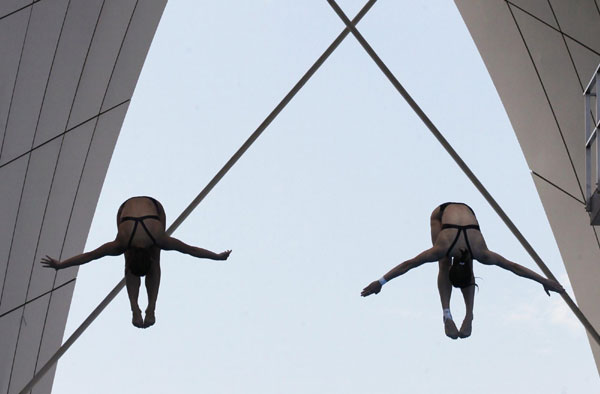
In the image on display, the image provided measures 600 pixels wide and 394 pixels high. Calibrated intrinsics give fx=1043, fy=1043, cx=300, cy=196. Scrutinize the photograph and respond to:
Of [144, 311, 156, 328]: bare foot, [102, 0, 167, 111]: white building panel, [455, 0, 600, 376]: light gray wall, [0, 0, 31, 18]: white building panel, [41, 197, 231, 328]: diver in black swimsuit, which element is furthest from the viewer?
[102, 0, 167, 111]: white building panel

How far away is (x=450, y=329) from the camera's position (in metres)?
12.4

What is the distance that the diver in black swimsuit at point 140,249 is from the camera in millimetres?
12633

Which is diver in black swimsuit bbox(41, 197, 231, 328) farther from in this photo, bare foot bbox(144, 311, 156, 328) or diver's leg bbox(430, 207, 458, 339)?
diver's leg bbox(430, 207, 458, 339)

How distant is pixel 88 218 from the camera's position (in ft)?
62.5

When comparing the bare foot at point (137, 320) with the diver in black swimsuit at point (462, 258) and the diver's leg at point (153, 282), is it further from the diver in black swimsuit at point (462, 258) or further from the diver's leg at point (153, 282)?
the diver in black swimsuit at point (462, 258)

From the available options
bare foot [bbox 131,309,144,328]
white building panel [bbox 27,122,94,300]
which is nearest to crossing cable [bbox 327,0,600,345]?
white building panel [bbox 27,122,94,300]

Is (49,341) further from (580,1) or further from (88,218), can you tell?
(580,1)

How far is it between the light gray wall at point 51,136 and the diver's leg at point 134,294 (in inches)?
93.1

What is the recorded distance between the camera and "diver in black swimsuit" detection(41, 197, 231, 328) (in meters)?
12.6

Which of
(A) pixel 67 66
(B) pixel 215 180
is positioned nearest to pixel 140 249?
(B) pixel 215 180

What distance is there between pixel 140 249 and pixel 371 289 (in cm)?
289

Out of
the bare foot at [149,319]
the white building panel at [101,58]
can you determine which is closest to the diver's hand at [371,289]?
the bare foot at [149,319]

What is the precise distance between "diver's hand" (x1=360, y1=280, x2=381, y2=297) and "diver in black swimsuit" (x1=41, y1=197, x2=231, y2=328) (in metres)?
1.83

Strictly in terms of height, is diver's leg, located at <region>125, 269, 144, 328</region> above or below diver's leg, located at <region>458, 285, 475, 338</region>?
above
